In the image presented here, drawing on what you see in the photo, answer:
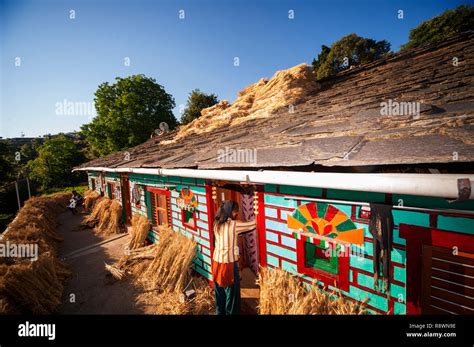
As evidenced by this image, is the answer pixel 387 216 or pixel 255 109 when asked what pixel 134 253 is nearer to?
pixel 255 109

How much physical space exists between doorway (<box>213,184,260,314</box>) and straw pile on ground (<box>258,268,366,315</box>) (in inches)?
→ 41.8

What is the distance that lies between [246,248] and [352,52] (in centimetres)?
3499

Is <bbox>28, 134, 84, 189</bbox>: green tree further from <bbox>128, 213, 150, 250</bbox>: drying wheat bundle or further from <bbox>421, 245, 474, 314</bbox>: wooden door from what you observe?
<bbox>421, 245, 474, 314</bbox>: wooden door

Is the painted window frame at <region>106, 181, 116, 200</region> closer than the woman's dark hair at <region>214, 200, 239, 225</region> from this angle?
No

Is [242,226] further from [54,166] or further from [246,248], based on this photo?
[54,166]

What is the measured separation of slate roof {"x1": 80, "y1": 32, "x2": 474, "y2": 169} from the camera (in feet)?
6.39

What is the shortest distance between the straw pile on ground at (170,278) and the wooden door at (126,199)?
4.69 metres

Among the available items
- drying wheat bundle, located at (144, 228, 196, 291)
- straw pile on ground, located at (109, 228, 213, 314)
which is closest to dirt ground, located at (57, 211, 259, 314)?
straw pile on ground, located at (109, 228, 213, 314)

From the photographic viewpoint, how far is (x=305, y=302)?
10.2ft

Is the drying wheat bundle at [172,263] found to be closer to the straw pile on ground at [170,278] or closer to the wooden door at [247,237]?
the straw pile on ground at [170,278]

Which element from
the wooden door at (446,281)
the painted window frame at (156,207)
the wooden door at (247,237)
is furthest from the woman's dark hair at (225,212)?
the painted window frame at (156,207)

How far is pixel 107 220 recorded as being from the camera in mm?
11703

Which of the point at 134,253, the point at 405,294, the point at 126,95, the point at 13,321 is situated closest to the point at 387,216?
the point at 405,294

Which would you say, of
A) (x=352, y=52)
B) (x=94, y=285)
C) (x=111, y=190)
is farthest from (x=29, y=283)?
(x=352, y=52)
